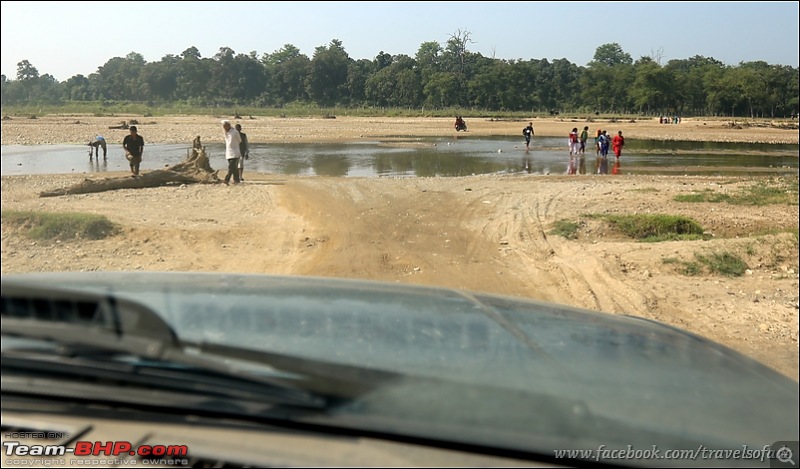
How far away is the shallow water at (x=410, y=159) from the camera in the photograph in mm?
21734

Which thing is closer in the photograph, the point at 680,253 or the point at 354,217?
the point at 680,253

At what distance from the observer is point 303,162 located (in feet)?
85.2

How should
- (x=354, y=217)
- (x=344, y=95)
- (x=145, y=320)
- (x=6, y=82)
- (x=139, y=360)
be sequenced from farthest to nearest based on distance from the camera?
1. (x=344, y=95)
2. (x=354, y=217)
3. (x=6, y=82)
4. (x=145, y=320)
5. (x=139, y=360)

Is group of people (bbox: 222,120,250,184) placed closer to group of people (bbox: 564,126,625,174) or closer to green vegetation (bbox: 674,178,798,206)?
green vegetation (bbox: 674,178,798,206)

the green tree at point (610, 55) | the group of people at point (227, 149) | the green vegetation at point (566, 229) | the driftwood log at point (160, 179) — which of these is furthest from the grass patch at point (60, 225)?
the green tree at point (610, 55)

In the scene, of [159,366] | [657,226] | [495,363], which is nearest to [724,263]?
[657,226]

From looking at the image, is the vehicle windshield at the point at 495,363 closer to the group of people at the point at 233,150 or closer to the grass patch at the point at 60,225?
the grass patch at the point at 60,225

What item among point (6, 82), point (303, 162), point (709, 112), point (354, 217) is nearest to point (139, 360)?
point (6, 82)

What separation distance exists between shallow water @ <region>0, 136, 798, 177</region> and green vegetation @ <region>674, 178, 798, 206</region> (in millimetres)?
7946

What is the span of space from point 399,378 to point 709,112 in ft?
246

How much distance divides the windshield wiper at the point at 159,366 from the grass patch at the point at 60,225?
28.4 feet

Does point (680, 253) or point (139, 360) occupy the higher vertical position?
point (139, 360)

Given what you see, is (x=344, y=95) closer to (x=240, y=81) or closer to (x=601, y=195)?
(x=240, y=81)

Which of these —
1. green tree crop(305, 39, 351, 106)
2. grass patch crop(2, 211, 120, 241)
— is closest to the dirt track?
grass patch crop(2, 211, 120, 241)
